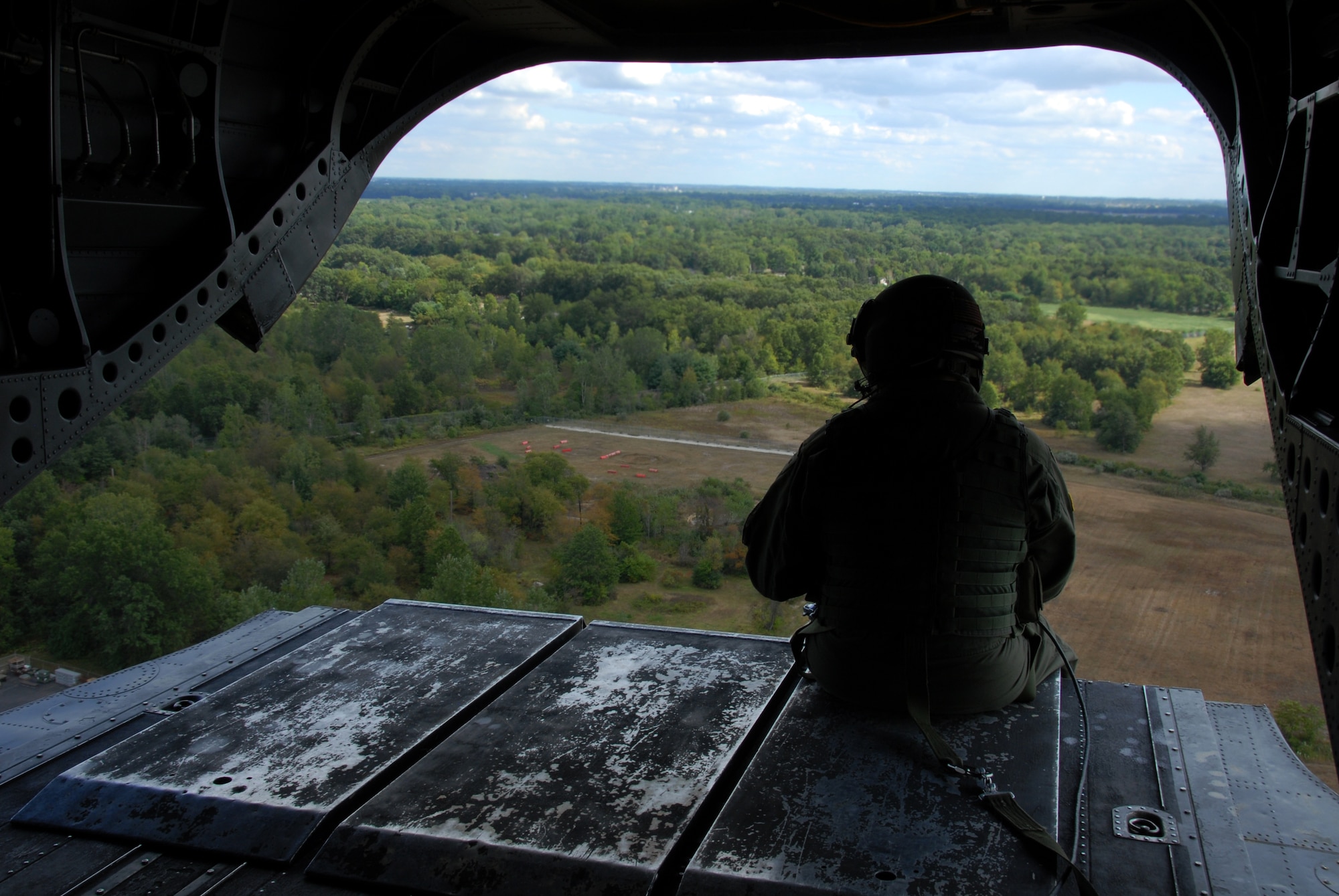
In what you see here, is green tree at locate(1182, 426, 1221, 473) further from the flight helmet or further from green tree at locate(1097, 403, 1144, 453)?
the flight helmet

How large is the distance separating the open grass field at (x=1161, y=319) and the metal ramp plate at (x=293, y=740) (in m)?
9.69

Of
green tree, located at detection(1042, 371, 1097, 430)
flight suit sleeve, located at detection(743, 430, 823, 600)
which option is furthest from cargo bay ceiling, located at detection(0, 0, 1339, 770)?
green tree, located at detection(1042, 371, 1097, 430)

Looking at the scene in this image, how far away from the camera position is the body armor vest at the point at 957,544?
2.44 m

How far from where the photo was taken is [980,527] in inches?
96.4

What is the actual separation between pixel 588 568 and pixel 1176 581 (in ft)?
38.9

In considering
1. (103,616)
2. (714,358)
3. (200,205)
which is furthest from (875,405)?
(103,616)

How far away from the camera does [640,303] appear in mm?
24875

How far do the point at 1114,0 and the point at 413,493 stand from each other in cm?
2509

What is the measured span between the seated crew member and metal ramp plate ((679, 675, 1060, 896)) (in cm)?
13

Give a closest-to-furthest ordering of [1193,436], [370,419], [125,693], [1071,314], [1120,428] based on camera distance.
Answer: [125,693] < [1071,314] < [1120,428] < [1193,436] < [370,419]

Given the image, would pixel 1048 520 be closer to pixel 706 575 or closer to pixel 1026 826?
pixel 1026 826

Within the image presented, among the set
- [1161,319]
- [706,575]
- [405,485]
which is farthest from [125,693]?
[405,485]

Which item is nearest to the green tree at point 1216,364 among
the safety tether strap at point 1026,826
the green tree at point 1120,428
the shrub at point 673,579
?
the green tree at point 1120,428

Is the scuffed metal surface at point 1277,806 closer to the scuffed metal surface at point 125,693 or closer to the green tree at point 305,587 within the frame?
the scuffed metal surface at point 125,693
